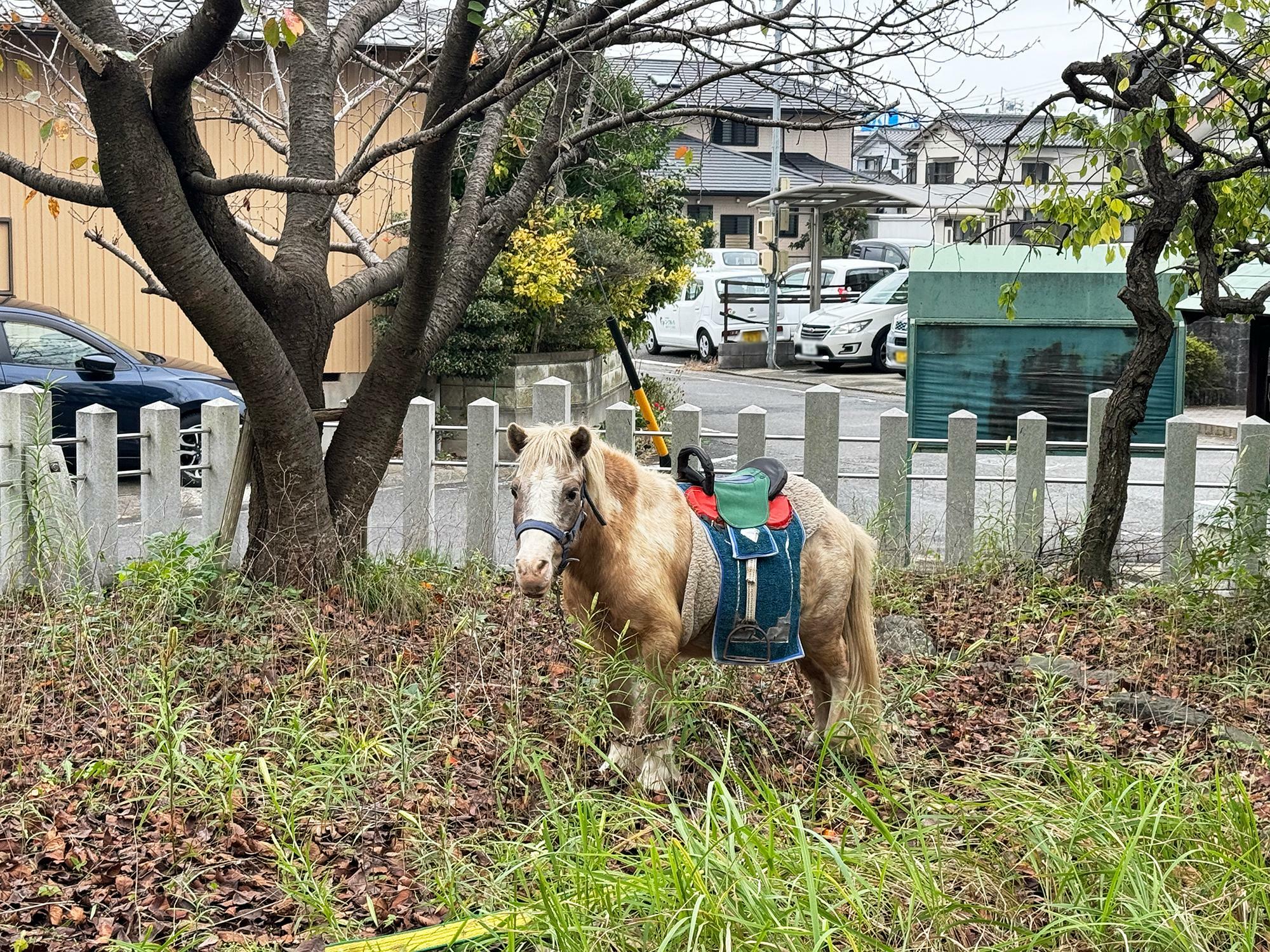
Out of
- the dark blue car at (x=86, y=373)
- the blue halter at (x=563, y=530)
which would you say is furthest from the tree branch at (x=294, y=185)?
the dark blue car at (x=86, y=373)

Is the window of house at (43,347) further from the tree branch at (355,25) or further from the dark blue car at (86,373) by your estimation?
the tree branch at (355,25)

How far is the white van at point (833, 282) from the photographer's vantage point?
2911cm

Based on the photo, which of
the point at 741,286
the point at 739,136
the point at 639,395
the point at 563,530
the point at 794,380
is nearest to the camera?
the point at 563,530

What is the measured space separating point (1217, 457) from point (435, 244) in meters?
11.9

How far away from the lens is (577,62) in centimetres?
566

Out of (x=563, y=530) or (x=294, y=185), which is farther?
(x=294, y=185)

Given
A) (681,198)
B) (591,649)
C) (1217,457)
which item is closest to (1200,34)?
(591,649)

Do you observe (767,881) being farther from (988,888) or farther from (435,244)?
(435,244)

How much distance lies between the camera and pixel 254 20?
21.6ft

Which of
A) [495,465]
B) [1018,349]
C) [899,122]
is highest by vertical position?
[899,122]

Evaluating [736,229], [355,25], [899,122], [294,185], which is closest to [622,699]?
[294,185]

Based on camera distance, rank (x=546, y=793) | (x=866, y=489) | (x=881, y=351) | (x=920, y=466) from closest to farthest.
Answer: (x=546, y=793), (x=866, y=489), (x=920, y=466), (x=881, y=351)

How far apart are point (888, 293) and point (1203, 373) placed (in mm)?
6759

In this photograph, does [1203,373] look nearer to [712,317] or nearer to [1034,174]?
[1034,174]
